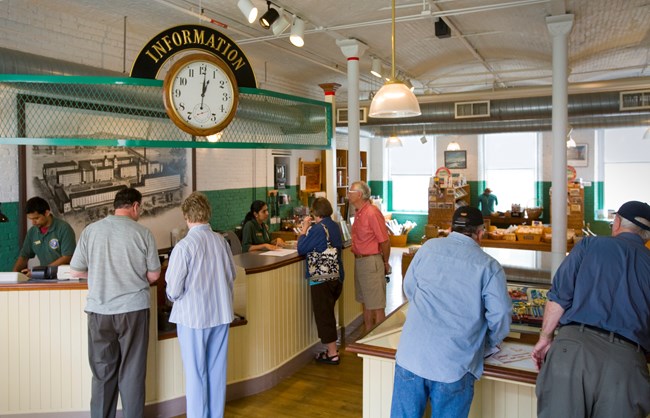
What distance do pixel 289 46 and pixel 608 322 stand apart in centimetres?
666

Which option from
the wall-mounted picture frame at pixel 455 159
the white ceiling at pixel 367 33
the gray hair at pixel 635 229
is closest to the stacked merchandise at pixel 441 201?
the wall-mounted picture frame at pixel 455 159

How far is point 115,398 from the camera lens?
13.2 feet

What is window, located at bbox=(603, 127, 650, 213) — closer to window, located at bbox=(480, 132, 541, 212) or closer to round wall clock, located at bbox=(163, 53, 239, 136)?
window, located at bbox=(480, 132, 541, 212)

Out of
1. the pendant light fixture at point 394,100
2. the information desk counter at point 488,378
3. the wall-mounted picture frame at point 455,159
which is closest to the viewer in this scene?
the information desk counter at point 488,378

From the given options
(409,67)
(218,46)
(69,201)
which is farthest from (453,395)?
(409,67)

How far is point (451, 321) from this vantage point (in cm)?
271

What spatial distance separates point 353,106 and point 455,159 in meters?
9.18

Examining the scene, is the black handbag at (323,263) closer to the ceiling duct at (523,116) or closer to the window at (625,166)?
the ceiling duct at (523,116)

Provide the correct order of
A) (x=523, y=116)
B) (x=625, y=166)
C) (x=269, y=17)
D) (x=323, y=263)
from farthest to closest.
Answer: (x=625, y=166), (x=523, y=116), (x=269, y=17), (x=323, y=263)

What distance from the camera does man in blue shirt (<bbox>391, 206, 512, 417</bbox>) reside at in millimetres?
2688

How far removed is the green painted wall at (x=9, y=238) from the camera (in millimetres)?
5672

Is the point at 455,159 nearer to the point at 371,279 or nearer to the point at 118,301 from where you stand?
the point at 371,279

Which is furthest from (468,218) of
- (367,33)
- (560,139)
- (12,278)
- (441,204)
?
(441,204)

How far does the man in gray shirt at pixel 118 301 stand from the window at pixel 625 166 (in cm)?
1314
